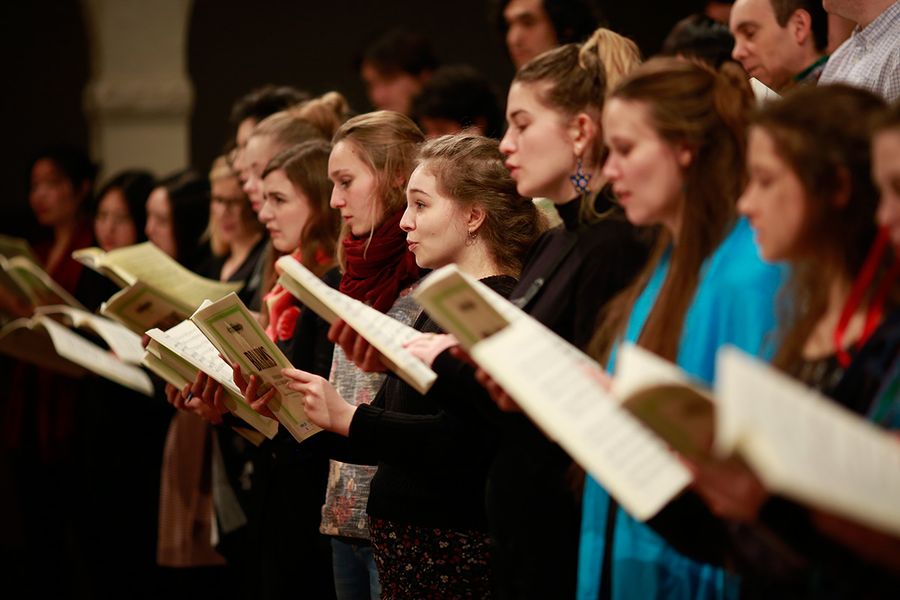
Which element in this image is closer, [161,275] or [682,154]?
[682,154]

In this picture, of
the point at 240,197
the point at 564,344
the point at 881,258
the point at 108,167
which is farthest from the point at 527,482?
the point at 108,167

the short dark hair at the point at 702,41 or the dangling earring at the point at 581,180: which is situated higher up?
the short dark hair at the point at 702,41

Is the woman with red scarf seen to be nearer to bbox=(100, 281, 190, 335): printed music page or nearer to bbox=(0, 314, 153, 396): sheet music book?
bbox=(100, 281, 190, 335): printed music page

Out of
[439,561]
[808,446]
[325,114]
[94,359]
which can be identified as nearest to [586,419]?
[808,446]

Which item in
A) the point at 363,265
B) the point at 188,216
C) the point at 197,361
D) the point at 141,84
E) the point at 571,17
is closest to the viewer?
the point at 197,361

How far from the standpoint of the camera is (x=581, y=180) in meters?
2.39

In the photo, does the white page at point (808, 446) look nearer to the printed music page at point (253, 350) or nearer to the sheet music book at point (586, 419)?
the sheet music book at point (586, 419)

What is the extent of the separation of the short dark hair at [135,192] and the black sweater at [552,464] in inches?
133

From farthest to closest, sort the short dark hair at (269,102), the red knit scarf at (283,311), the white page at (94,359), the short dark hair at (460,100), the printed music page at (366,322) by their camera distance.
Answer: the short dark hair at (269,102)
the short dark hair at (460,100)
the white page at (94,359)
the red knit scarf at (283,311)
the printed music page at (366,322)

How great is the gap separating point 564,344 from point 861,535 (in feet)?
1.94

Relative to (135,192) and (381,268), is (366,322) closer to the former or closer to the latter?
(381,268)

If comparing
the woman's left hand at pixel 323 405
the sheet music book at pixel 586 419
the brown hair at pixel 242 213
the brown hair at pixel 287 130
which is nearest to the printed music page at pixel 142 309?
the brown hair at pixel 287 130

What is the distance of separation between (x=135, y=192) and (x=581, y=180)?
11.1 feet

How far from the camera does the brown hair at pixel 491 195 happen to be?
2703mm
